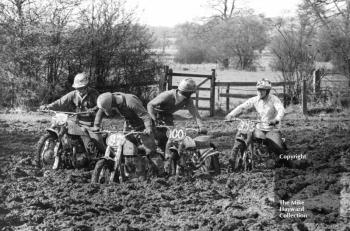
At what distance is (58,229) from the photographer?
26.1 ft

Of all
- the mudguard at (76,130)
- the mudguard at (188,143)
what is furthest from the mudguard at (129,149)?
the mudguard at (76,130)

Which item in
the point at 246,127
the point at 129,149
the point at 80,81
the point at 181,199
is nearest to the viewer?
the point at 181,199

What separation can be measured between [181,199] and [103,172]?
64.0 inches

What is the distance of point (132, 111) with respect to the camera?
11039 millimetres

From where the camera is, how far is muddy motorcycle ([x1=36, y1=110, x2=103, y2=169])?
11.9 meters

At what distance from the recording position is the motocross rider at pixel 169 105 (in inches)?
451

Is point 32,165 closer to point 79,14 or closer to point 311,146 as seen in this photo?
point 311,146

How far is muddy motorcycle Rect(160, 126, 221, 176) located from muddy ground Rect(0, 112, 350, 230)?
1.17 ft

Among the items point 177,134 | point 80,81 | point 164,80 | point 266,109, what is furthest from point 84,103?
point 164,80

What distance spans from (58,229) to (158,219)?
1317 millimetres

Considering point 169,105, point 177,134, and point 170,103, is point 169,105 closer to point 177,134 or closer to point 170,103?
point 170,103

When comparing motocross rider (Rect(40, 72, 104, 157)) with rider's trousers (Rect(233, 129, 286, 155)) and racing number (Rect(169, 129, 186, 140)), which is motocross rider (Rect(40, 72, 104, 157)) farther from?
rider's trousers (Rect(233, 129, 286, 155))

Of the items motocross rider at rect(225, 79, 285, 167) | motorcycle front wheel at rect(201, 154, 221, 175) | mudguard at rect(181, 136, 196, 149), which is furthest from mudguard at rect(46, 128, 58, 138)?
motocross rider at rect(225, 79, 285, 167)

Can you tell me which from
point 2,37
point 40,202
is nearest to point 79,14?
point 2,37
